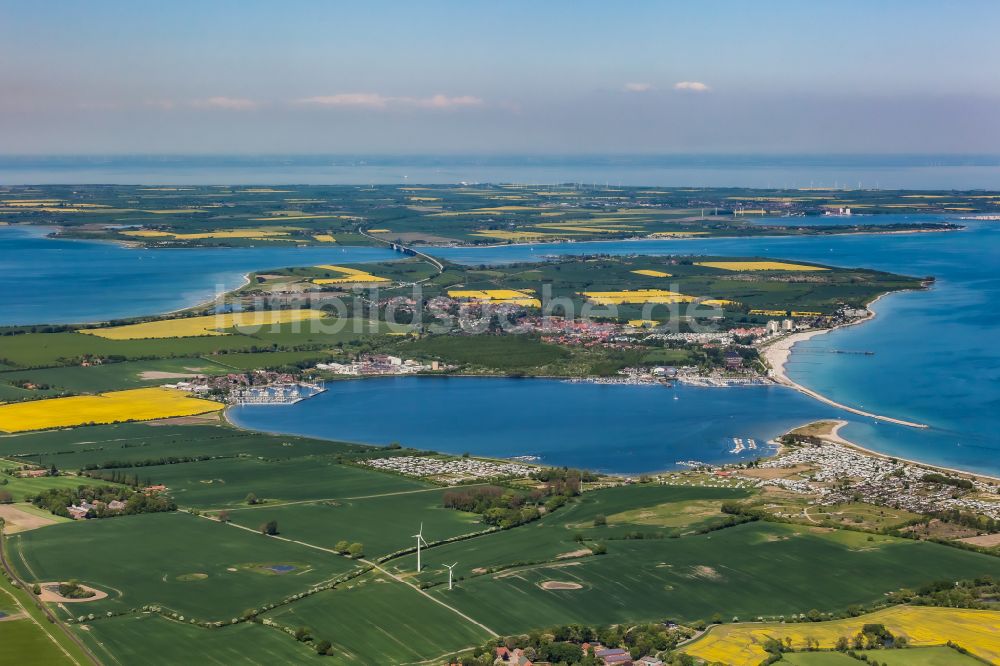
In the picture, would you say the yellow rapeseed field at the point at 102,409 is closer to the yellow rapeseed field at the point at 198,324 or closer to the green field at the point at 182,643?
the yellow rapeseed field at the point at 198,324

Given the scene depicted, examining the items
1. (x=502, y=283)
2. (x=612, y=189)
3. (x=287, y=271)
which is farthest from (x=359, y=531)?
(x=612, y=189)

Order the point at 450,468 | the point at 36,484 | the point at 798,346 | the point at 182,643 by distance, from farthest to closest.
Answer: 1. the point at 798,346
2. the point at 450,468
3. the point at 36,484
4. the point at 182,643

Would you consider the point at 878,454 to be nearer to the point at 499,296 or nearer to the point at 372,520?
the point at 372,520

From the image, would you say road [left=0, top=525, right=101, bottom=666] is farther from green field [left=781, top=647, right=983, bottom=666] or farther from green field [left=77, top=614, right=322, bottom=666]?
green field [left=781, top=647, right=983, bottom=666]

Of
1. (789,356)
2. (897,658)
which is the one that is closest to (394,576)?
(897,658)

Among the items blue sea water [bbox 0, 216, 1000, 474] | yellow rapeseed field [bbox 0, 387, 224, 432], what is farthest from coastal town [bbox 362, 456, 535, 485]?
yellow rapeseed field [bbox 0, 387, 224, 432]

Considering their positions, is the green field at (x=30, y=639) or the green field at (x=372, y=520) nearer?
the green field at (x=30, y=639)

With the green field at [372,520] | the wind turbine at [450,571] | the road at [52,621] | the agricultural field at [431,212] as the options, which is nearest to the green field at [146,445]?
the green field at [372,520]
